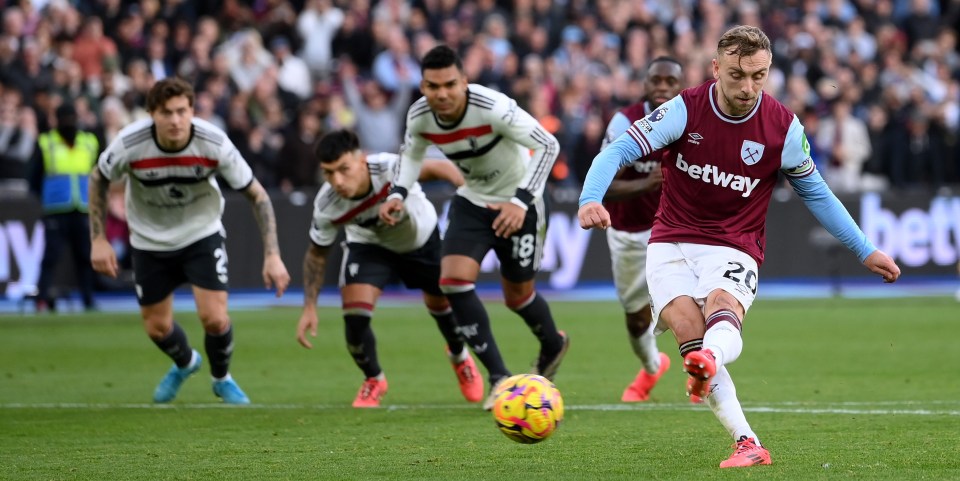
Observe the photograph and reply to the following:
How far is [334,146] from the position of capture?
33.9 feet

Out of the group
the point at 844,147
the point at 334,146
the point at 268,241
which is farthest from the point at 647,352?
the point at 844,147

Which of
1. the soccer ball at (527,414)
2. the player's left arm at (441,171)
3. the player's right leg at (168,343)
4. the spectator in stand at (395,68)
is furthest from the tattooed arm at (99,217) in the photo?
the spectator in stand at (395,68)

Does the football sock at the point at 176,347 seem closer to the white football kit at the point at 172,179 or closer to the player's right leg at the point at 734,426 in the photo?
the white football kit at the point at 172,179

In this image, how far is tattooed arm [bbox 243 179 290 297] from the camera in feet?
33.0

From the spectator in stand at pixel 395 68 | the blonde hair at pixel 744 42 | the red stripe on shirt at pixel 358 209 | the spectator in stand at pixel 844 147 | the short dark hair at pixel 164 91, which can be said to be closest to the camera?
the blonde hair at pixel 744 42

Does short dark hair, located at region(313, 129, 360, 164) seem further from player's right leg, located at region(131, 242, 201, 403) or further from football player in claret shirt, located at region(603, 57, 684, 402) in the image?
football player in claret shirt, located at region(603, 57, 684, 402)

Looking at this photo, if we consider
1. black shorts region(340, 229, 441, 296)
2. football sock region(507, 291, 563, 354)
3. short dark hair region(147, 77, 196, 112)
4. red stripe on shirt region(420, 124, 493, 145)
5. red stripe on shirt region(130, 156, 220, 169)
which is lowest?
football sock region(507, 291, 563, 354)

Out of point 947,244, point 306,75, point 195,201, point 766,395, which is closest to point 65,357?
point 195,201

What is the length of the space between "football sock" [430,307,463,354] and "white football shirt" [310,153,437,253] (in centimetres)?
53

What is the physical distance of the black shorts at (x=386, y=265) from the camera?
10.8 metres

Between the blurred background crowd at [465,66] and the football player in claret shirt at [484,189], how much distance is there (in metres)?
9.71

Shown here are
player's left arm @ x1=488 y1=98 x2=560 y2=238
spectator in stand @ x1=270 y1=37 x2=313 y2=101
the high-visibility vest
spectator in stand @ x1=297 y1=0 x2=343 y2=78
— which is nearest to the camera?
player's left arm @ x1=488 y1=98 x2=560 y2=238

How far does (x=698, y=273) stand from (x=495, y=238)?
3.05 metres

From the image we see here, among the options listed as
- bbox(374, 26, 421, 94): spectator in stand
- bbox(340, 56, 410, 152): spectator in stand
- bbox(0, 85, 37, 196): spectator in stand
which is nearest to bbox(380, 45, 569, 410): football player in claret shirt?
bbox(0, 85, 37, 196): spectator in stand
